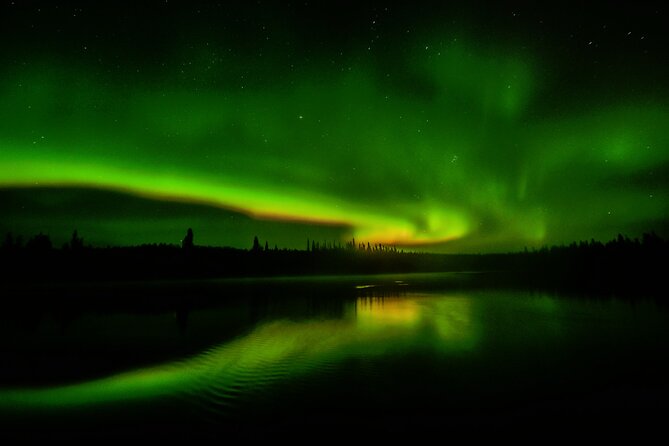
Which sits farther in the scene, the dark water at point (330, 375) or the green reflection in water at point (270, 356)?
the green reflection in water at point (270, 356)

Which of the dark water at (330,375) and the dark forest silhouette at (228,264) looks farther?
the dark forest silhouette at (228,264)

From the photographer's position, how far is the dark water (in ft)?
32.0

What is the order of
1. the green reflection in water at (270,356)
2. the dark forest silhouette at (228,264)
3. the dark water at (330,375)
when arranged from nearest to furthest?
the dark water at (330,375)
the green reflection in water at (270,356)
the dark forest silhouette at (228,264)

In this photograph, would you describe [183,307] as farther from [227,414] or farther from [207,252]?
[207,252]

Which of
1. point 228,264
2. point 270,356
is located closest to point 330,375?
point 270,356

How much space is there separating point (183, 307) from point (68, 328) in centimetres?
1093

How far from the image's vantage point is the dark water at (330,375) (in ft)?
32.0

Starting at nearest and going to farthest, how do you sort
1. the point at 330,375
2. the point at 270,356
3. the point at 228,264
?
the point at 330,375 → the point at 270,356 → the point at 228,264

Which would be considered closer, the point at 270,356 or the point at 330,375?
the point at 330,375

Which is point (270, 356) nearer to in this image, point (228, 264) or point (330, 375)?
point (330, 375)

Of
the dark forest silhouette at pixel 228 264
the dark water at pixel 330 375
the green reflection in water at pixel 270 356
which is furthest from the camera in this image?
the dark forest silhouette at pixel 228 264

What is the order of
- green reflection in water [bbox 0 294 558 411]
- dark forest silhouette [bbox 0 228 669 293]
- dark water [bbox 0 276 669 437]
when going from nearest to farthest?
dark water [bbox 0 276 669 437] < green reflection in water [bbox 0 294 558 411] < dark forest silhouette [bbox 0 228 669 293]

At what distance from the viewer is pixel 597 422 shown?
31.1 ft

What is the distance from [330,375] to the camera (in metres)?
13.6
